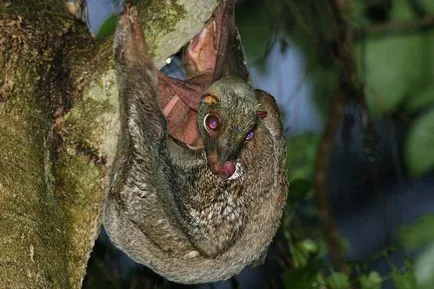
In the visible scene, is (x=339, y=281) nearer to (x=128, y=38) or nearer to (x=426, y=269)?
(x=426, y=269)

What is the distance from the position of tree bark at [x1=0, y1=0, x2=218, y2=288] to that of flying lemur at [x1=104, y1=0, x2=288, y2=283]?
0.08 meters

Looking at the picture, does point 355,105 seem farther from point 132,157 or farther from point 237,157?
point 132,157

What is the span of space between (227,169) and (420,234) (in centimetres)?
141

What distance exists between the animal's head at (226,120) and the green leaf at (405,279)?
1.01 m

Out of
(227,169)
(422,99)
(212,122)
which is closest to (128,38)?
(212,122)

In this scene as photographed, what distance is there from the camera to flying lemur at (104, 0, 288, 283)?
12.1ft

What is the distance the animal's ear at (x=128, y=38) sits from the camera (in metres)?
3.54

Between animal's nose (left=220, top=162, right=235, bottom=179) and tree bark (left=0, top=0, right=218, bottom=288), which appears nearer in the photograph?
tree bark (left=0, top=0, right=218, bottom=288)

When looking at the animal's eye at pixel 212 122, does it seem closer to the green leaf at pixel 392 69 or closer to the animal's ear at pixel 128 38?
the animal's ear at pixel 128 38

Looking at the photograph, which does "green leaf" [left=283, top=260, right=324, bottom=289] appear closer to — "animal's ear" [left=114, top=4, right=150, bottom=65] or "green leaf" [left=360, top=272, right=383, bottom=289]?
"green leaf" [left=360, top=272, right=383, bottom=289]

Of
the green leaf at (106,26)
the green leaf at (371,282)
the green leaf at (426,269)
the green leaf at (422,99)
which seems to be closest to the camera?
the green leaf at (106,26)

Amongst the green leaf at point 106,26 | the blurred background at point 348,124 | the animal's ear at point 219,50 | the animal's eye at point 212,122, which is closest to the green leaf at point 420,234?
the blurred background at point 348,124

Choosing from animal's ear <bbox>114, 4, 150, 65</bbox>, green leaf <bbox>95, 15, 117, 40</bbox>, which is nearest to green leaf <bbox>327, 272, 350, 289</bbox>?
green leaf <bbox>95, 15, 117, 40</bbox>

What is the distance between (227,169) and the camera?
150 inches
